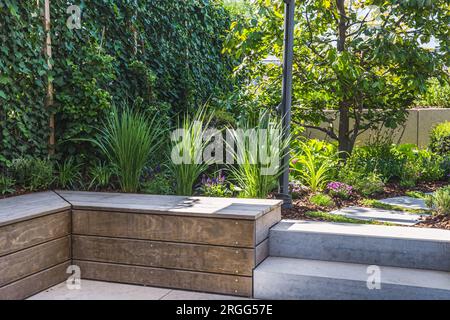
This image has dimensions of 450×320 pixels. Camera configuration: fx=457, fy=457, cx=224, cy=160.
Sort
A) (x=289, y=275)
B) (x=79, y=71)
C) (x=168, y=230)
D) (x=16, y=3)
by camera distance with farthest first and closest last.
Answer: (x=79, y=71) → (x=16, y=3) → (x=168, y=230) → (x=289, y=275)

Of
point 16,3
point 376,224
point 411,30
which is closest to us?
point 376,224

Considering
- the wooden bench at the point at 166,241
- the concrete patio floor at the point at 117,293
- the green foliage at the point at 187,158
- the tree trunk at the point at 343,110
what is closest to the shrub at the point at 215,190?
the green foliage at the point at 187,158

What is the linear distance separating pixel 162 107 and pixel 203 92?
130 centimetres

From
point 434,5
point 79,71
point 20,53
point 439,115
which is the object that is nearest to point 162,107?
point 79,71

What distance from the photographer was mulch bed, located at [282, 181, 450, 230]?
123 inches

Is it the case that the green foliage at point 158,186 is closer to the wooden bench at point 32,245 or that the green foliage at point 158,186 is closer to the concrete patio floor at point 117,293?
the wooden bench at point 32,245

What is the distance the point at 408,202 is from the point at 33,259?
9.85 ft

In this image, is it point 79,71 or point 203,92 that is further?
point 203,92

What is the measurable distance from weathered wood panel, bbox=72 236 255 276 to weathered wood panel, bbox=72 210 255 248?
0.04 metres

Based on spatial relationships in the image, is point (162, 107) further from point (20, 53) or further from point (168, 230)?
point (168, 230)

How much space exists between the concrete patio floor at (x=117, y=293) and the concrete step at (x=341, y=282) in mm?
229

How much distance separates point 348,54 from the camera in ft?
13.8

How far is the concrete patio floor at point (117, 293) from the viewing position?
260 centimetres

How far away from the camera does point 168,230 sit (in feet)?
9.00
